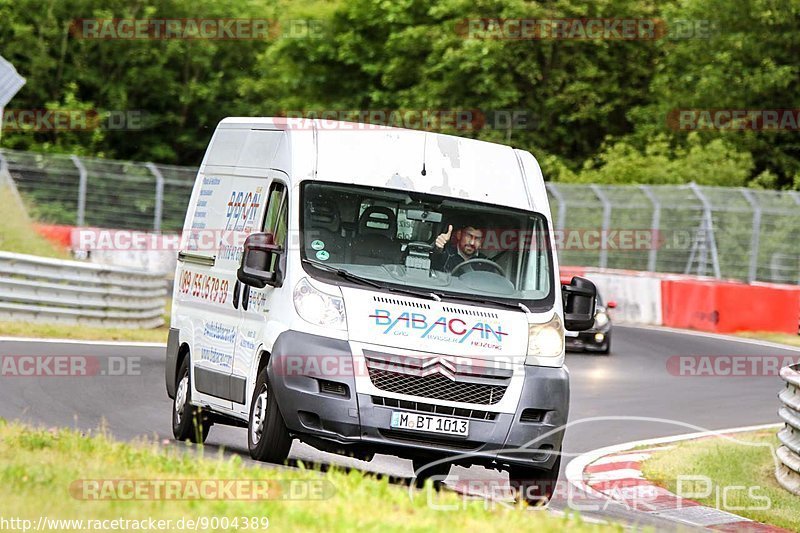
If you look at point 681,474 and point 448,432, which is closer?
point 448,432

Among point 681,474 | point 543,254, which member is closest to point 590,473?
point 681,474

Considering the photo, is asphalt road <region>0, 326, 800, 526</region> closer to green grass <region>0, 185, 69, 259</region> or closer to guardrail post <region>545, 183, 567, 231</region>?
green grass <region>0, 185, 69, 259</region>

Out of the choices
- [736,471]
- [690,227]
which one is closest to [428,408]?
[736,471]

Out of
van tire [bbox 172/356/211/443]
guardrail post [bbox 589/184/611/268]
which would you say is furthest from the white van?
guardrail post [bbox 589/184/611/268]

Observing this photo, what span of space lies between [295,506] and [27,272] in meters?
15.1

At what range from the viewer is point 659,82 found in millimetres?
51562

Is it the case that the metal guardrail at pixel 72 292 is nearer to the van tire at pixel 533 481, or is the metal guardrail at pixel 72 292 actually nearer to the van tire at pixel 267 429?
the van tire at pixel 267 429

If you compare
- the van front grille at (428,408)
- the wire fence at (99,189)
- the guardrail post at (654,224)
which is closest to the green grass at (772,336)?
the guardrail post at (654,224)

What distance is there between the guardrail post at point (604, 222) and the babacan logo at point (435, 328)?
82.3 feet

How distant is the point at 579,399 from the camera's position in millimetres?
18250

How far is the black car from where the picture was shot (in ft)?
80.8

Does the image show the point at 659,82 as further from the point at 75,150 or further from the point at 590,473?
the point at 590,473

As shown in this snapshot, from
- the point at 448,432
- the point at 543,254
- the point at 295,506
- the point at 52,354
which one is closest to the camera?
the point at 295,506

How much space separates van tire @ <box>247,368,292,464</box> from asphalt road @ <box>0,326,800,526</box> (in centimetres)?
100
